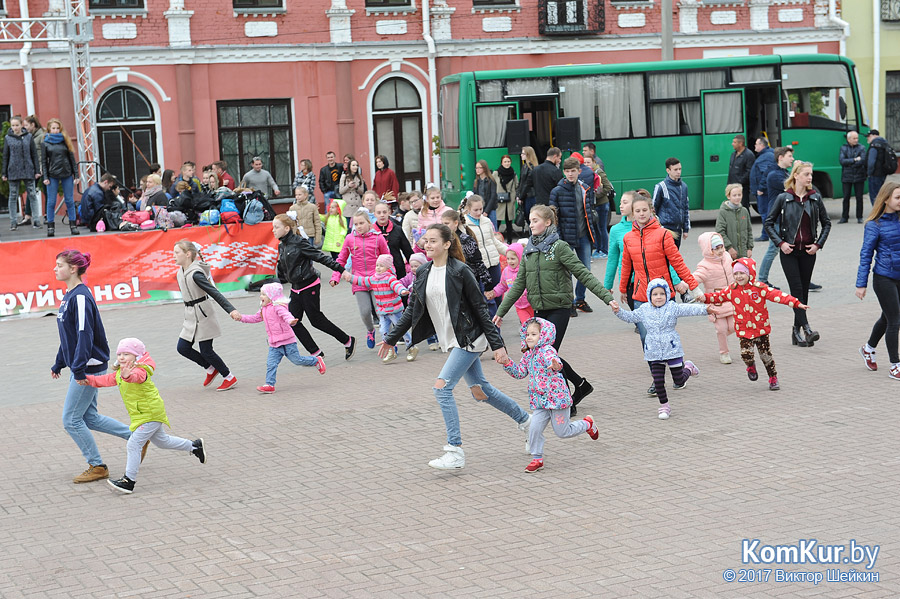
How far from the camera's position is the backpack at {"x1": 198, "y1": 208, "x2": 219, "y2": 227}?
17891 mm

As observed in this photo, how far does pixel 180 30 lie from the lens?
90.2 feet

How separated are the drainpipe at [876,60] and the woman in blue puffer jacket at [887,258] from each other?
80.6 ft

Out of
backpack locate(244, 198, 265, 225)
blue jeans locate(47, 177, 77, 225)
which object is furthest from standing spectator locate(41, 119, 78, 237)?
backpack locate(244, 198, 265, 225)

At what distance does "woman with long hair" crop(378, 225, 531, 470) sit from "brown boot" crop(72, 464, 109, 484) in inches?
86.3

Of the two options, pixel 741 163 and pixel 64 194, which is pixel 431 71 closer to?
pixel 741 163

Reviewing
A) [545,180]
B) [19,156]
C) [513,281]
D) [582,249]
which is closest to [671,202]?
[582,249]

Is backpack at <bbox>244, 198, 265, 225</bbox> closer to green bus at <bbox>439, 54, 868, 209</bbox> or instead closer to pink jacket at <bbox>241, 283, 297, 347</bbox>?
green bus at <bbox>439, 54, 868, 209</bbox>

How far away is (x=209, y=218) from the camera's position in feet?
59.0

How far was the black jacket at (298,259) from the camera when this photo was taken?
11.9 m

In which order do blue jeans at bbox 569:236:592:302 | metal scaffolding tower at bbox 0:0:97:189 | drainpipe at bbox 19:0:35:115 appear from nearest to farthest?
blue jeans at bbox 569:236:592:302 → metal scaffolding tower at bbox 0:0:97:189 → drainpipe at bbox 19:0:35:115

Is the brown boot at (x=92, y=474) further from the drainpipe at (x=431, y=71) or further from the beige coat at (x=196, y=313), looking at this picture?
the drainpipe at (x=431, y=71)

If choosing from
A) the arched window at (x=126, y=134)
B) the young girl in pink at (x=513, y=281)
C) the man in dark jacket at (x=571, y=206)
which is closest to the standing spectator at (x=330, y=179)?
the arched window at (x=126, y=134)

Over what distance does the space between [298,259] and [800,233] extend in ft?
16.8

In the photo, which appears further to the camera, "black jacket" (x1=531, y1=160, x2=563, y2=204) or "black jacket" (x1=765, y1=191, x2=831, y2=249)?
"black jacket" (x1=531, y1=160, x2=563, y2=204)
